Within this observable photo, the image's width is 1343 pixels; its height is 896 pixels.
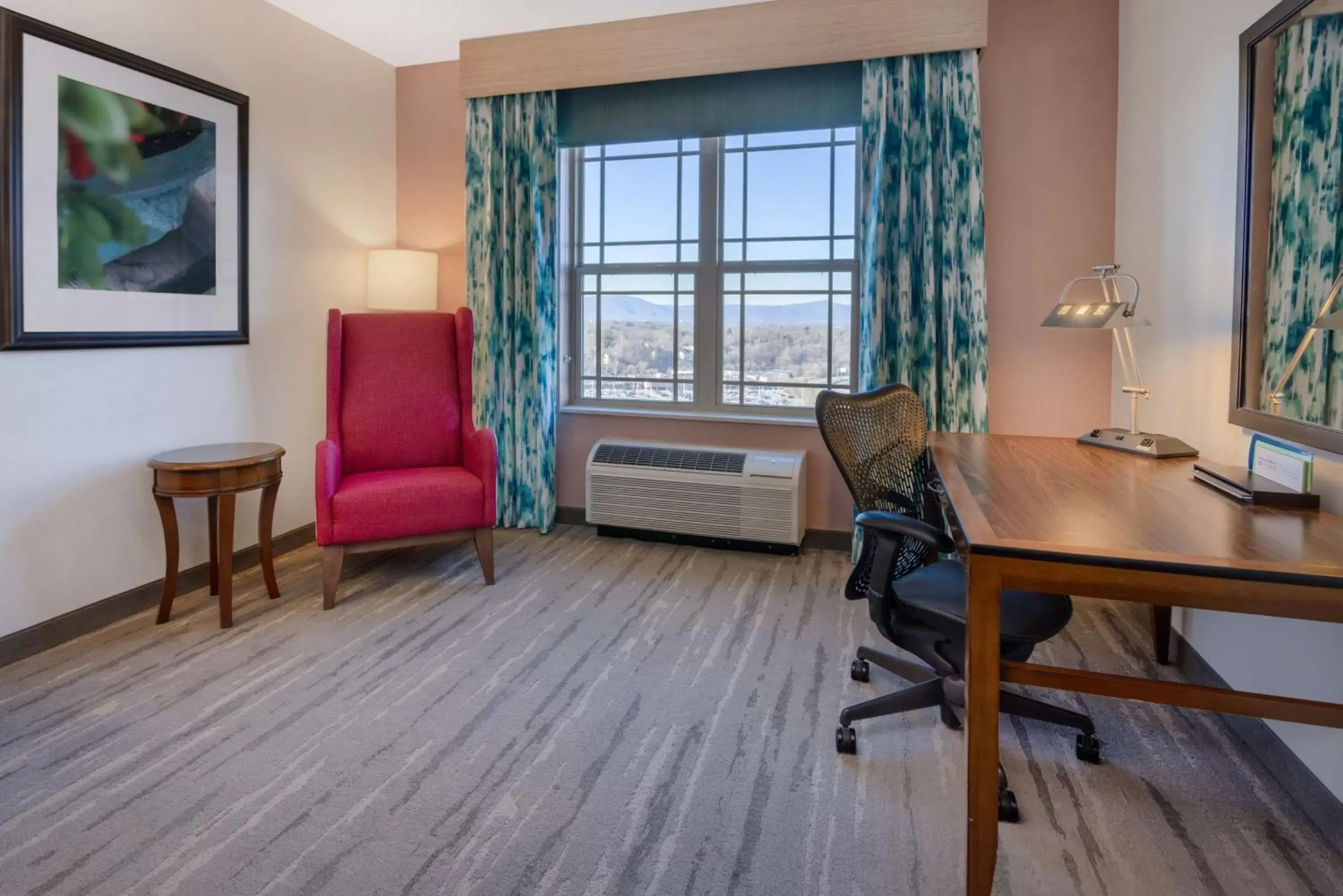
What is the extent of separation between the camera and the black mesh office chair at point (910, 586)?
6.08ft

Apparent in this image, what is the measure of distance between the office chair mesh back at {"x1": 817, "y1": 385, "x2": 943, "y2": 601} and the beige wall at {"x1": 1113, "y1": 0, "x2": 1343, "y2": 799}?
34.3 inches

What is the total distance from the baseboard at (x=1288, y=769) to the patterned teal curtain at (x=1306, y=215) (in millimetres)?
742

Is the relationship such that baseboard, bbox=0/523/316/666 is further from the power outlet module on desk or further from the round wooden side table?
the power outlet module on desk

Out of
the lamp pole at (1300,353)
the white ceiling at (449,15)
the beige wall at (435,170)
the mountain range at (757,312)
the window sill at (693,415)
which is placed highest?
the white ceiling at (449,15)

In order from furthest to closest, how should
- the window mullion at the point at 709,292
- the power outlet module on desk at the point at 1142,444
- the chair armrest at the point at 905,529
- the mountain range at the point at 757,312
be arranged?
1. the window mullion at the point at 709,292
2. the mountain range at the point at 757,312
3. the power outlet module on desk at the point at 1142,444
4. the chair armrest at the point at 905,529

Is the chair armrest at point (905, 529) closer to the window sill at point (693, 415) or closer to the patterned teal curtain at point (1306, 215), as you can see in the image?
the patterned teal curtain at point (1306, 215)

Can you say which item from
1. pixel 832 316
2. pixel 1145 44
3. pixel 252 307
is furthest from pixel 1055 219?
pixel 252 307

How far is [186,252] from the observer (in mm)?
3262

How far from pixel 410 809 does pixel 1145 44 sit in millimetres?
3778

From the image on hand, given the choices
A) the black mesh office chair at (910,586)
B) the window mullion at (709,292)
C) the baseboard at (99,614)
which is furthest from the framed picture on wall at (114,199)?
the black mesh office chair at (910,586)

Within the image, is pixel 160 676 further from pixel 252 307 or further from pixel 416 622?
pixel 252 307

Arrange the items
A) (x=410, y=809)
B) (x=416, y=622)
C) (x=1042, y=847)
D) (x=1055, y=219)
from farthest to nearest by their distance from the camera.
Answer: (x=1055, y=219) < (x=416, y=622) < (x=410, y=809) < (x=1042, y=847)

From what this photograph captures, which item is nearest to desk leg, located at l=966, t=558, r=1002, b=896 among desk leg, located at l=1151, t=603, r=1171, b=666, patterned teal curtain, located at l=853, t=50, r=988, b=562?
desk leg, located at l=1151, t=603, r=1171, b=666

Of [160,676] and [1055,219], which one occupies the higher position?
[1055,219]
